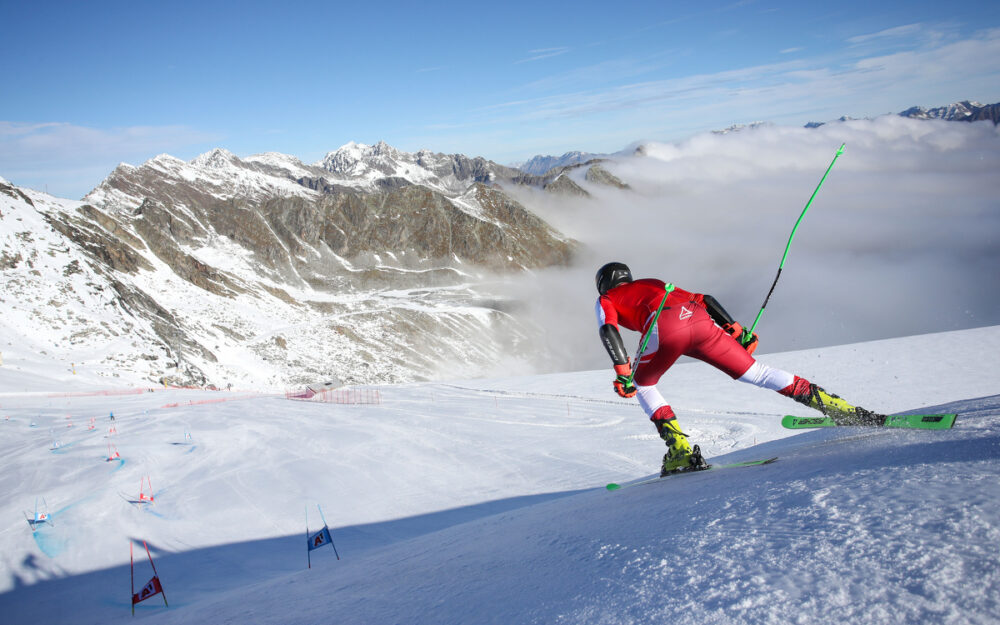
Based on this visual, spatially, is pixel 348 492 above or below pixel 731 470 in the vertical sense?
below

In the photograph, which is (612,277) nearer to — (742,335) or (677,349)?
(677,349)

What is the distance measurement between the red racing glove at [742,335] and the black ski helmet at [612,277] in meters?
1.12

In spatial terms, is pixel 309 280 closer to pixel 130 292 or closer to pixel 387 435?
pixel 130 292

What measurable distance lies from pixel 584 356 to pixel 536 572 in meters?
133

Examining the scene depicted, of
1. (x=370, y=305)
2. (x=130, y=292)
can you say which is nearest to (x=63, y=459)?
(x=130, y=292)

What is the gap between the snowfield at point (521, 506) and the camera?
2.10 meters

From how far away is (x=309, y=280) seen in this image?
466ft

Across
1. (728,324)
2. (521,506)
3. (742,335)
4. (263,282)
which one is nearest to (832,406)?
(742,335)

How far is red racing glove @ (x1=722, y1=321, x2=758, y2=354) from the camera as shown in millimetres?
5469

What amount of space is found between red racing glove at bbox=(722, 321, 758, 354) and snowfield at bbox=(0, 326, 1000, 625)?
3.55 feet

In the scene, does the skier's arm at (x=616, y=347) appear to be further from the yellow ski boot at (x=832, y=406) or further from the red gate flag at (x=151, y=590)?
the red gate flag at (x=151, y=590)

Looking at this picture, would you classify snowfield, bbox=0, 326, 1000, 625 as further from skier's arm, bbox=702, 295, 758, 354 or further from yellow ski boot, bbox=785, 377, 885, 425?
skier's arm, bbox=702, 295, 758, 354

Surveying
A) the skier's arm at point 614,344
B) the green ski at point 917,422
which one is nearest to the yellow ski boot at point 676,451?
the skier's arm at point 614,344

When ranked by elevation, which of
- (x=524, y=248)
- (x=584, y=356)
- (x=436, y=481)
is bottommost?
(x=584, y=356)
